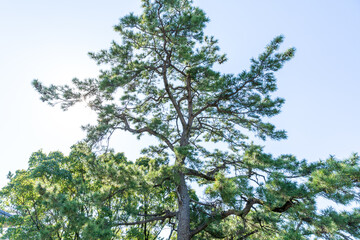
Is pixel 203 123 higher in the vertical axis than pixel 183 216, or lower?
higher

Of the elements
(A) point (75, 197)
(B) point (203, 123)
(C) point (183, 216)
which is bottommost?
(C) point (183, 216)

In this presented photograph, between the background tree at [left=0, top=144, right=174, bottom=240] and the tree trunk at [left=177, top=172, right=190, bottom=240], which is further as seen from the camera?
the tree trunk at [left=177, top=172, right=190, bottom=240]

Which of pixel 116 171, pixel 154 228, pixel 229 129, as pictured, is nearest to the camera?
pixel 116 171

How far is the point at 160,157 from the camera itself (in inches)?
301

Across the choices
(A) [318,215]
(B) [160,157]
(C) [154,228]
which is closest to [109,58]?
(B) [160,157]

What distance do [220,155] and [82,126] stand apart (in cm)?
470

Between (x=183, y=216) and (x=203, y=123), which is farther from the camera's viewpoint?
(x=203, y=123)

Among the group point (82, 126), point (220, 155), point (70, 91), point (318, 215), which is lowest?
point (318, 215)

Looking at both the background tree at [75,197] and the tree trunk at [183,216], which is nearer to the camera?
the background tree at [75,197]

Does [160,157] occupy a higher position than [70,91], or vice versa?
[70,91]

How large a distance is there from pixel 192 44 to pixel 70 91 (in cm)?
410

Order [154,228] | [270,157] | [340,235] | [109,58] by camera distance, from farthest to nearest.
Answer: [154,228], [109,58], [270,157], [340,235]

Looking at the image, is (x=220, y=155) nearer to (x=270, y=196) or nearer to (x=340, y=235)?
(x=270, y=196)

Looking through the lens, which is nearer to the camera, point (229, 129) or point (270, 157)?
point (270, 157)
